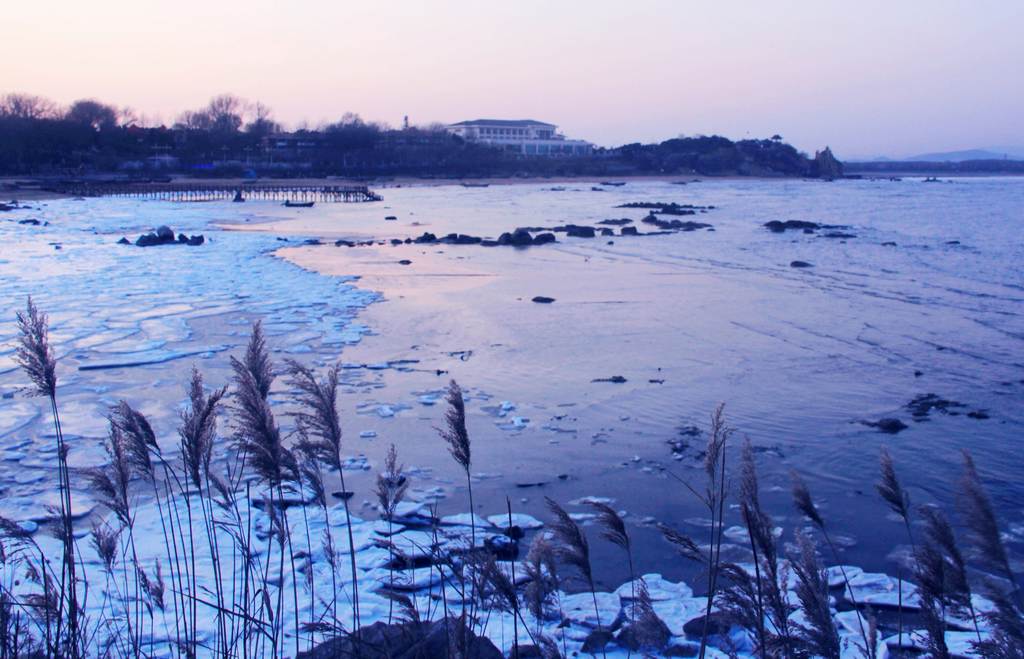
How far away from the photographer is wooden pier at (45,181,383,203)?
59.8 meters

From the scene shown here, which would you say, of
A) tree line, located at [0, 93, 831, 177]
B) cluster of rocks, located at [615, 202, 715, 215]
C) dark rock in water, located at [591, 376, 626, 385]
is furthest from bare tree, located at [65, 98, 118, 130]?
dark rock in water, located at [591, 376, 626, 385]

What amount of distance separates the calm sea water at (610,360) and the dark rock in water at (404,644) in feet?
6.39

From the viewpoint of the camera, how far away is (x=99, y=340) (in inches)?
471

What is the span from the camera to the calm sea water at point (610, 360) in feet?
22.5

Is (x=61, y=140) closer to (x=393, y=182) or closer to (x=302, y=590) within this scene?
(x=393, y=182)

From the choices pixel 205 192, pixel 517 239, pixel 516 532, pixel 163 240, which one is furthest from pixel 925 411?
pixel 205 192

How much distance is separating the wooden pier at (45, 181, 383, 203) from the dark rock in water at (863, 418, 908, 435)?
2076 inches

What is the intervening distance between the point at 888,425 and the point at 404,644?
652cm

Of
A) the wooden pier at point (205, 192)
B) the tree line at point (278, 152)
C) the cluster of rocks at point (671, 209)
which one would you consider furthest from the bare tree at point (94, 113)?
the cluster of rocks at point (671, 209)

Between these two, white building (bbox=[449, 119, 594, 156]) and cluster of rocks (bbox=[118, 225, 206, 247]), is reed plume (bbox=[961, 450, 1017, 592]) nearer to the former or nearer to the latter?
cluster of rocks (bbox=[118, 225, 206, 247])

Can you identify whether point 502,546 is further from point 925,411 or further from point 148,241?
point 148,241

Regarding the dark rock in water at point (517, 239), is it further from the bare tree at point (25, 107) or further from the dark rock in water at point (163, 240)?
the bare tree at point (25, 107)

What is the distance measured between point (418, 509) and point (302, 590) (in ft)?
4.44

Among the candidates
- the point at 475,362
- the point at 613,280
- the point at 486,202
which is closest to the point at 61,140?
the point at 486,202
